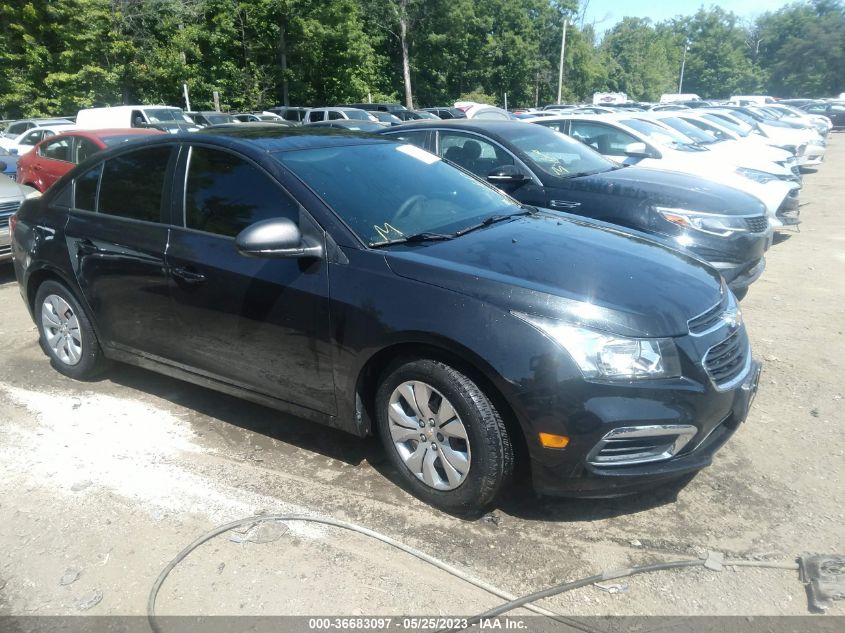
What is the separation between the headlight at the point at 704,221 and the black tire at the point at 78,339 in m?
4.48

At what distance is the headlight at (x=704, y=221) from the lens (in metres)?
5.78

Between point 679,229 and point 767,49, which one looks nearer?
point 679,229

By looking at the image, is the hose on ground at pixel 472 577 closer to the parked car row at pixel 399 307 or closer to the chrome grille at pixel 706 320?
the parked car row at pixel 399 307

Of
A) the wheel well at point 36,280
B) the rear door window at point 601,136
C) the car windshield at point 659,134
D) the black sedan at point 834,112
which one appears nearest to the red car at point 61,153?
the wheel well at point 36,280

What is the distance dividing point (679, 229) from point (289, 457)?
12.4ft

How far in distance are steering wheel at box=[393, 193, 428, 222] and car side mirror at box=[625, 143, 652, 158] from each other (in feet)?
17.5

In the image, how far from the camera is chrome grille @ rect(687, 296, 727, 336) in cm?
307

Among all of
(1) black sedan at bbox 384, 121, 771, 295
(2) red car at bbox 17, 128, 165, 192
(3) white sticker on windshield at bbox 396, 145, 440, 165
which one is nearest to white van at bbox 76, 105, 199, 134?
(2) red car at bbox 17, 128, 165, 192

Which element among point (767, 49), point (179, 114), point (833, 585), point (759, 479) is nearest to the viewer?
point (833, 585)

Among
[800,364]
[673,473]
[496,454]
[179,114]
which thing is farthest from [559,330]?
[179,114]

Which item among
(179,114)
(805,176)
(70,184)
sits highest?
(70,184)

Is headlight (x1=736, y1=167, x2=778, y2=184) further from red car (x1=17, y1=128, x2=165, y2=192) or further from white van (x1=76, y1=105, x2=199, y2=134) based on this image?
white van (x1=76, y1=105, x2=199, y2=134)

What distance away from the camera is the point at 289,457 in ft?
12.7

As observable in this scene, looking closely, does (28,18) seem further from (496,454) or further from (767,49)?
(767,49)
